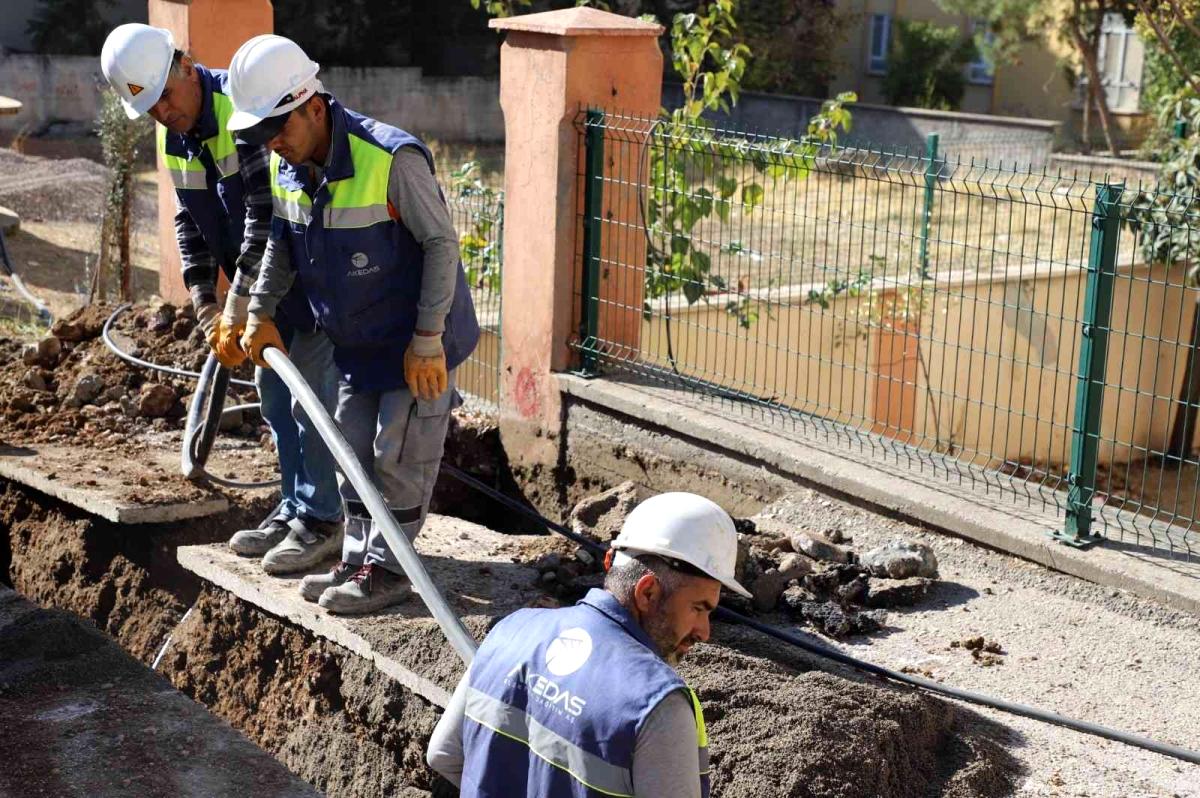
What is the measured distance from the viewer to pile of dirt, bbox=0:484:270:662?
19.7 feet

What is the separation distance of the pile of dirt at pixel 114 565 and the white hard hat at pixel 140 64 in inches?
82.8

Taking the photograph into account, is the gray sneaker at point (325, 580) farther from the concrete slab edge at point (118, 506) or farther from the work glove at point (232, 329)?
the concrete slab edge at point (118, 506)

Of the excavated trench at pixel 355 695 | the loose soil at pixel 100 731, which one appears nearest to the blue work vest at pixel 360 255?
the excavated trench at pixel 355 695

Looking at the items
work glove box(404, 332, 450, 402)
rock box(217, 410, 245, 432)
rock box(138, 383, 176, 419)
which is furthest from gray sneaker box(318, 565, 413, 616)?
rock box(138, 383, 176, 419)

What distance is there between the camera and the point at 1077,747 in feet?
14.8

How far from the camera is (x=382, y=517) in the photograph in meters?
4.25

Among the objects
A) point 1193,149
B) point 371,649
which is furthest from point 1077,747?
point 1193,149

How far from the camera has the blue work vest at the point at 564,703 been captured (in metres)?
2.44

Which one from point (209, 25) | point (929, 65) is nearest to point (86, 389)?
point (209, 25)

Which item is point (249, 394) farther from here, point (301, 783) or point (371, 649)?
point (301, 783)

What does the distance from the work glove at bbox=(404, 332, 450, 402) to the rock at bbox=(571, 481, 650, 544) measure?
184 cm

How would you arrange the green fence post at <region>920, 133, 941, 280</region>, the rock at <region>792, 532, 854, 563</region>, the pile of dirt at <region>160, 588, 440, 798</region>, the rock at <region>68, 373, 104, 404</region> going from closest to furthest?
the pile of dirt at <region>160, 588, 440, 798</region>, the rock at <region>792, 532, 854, 563</region>, the green fence post at <region>920, 133, 941, 280</region>, the rock at <region>68, 373, 104, 404</region>

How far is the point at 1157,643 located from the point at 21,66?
22.5 metres

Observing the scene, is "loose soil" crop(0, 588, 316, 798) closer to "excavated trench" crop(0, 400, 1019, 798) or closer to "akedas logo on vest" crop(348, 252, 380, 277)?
"excavated trench" crop(0, 400, 1019, 798)
